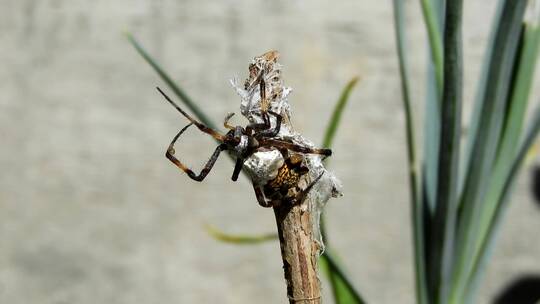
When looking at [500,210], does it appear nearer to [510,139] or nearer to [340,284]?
[510,139]

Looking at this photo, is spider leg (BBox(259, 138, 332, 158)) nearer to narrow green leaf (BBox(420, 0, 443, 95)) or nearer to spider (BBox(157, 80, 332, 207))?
spider (BBox(157, 80, 332, 207))

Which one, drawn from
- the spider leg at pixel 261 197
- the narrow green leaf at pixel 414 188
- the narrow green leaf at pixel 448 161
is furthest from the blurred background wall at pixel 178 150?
the spider leg at pixel 261 197

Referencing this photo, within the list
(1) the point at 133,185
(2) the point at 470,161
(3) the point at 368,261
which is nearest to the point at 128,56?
(1) the point at 133,185

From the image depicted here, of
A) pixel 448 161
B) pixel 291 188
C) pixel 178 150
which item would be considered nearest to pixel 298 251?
pixel 291 188

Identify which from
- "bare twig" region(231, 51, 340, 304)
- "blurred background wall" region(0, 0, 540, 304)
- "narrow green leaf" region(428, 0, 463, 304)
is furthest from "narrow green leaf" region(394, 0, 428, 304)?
"blurred background wall" region(0, 0, 540, 304)

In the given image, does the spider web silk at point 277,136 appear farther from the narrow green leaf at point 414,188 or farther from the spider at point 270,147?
the narrow green leaf at point 414,188

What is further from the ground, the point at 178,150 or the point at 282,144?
the point at 178,150
